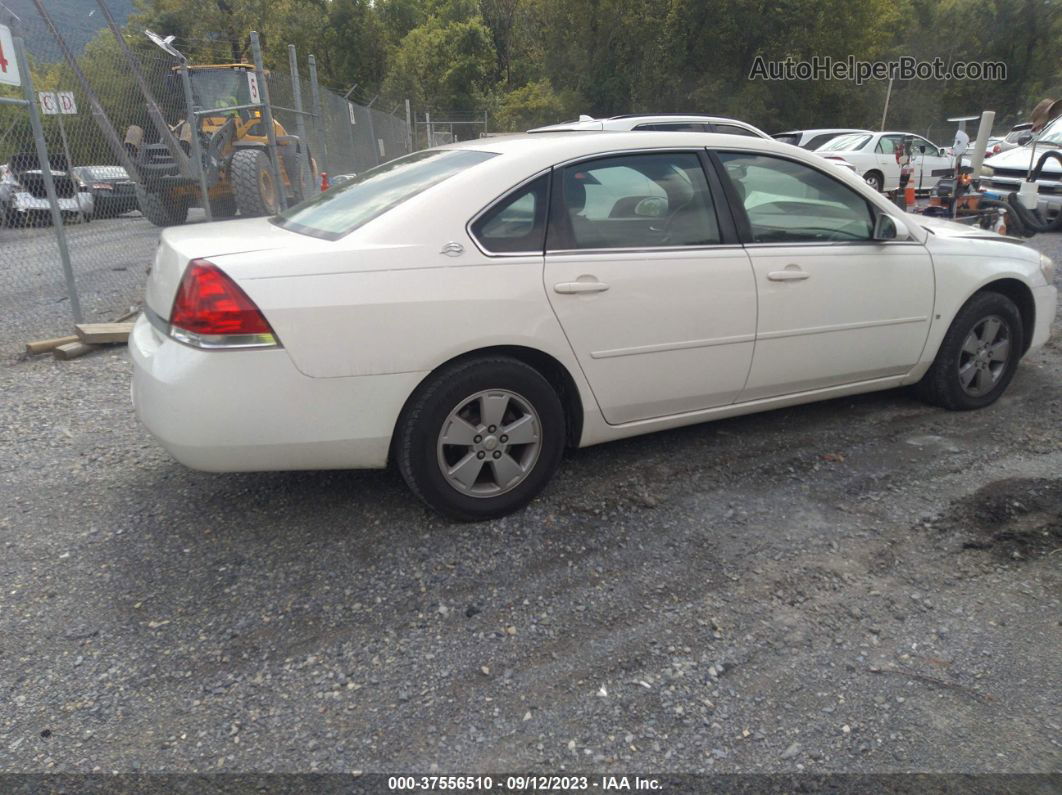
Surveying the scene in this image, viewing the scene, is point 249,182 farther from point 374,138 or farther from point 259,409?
point 259,409

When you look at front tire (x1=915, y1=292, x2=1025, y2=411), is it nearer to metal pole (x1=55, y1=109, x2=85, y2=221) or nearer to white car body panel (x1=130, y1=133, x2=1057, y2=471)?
white car body panel (x1=130, y1=133, x2=1057, y2=471)

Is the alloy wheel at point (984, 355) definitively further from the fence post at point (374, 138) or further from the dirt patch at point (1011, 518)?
the fence post at point (374, 138)

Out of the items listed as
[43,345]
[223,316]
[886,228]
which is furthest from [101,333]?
[886,228]

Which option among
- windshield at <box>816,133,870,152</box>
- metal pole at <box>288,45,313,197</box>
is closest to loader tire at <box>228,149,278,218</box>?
metal pole at <box>288,45,313,197</box>

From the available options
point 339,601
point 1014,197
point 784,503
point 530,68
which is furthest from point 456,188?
point 530,68

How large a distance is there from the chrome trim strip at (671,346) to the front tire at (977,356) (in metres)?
1.48

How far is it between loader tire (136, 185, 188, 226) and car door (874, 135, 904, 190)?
1361 centimetres

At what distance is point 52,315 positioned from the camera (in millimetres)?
8062

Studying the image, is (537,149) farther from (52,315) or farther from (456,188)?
(52,315)

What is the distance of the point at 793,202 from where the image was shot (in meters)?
4.07

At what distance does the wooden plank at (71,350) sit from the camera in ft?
20.0

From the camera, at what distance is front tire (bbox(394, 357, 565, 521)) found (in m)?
3.17

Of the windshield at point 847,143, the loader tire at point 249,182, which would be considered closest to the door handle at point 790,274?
the loader tire at point 249,182

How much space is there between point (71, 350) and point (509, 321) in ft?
14.7
